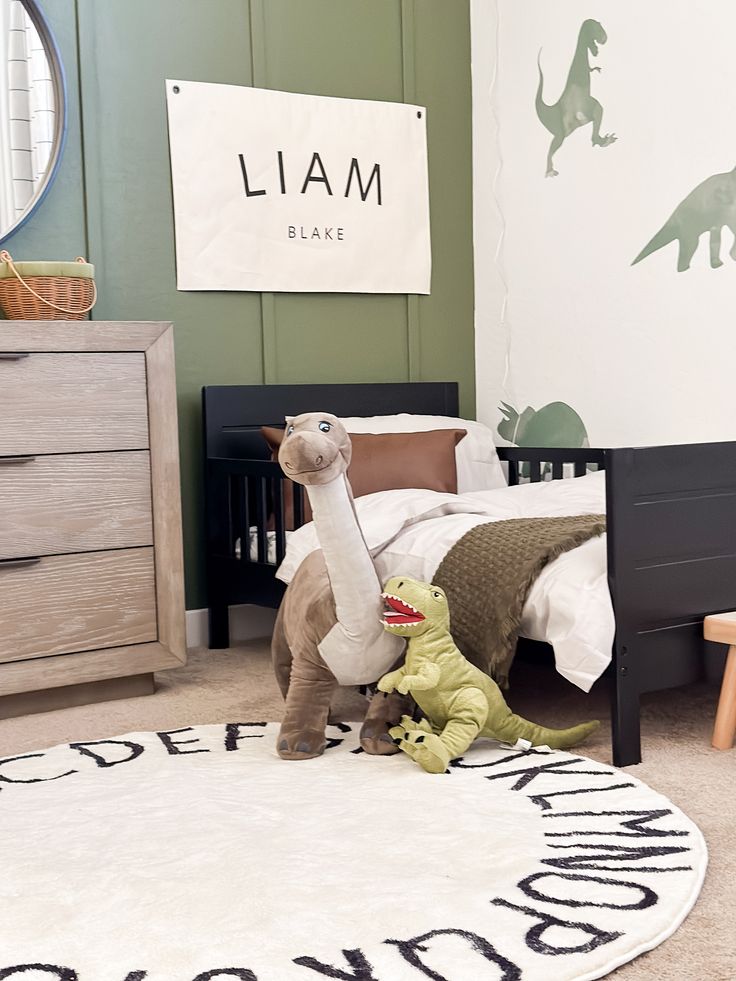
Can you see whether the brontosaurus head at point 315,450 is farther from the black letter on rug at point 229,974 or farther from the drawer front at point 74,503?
the black letter on rug at point 229,974

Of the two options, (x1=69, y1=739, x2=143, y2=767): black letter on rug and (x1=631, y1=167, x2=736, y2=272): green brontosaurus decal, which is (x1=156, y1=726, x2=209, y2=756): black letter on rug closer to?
(x1=69, y1=739, x2=143, y2=767): black letter on rug

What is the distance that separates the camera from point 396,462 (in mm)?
3018

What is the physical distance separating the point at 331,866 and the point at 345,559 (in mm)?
667

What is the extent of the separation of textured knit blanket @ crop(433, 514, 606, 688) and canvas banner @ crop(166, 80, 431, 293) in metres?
1.34

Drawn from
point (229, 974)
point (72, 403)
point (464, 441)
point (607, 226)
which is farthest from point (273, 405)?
point (229, 974)

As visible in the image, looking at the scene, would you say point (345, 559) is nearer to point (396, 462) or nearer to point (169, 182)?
point (396, 462)

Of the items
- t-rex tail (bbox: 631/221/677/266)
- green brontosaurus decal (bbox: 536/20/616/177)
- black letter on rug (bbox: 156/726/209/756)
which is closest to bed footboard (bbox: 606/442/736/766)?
black letter on rug (bbox: 156/726/209/756)

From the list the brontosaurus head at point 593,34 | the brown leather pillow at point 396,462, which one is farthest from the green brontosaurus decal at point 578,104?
the brown leather pillow at point 396,462

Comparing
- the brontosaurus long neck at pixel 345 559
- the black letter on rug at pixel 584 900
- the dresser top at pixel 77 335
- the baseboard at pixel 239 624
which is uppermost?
the dresser top at pixel 77 335

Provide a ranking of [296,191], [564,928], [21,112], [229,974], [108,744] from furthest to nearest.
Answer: [296,191] → [21,112] → [108,744] → [564,928] → [229,974]

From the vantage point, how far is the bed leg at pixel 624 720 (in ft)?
6.66

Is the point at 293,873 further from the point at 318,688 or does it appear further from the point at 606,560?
the point at 606,560

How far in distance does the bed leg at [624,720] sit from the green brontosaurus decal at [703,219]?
4.57ft

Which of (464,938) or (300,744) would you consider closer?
(464,938)
